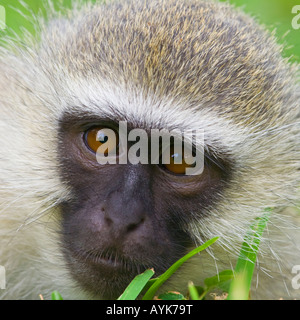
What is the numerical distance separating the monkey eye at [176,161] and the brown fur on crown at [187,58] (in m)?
0.28

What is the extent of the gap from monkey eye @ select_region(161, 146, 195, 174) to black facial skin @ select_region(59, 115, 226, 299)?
4cm

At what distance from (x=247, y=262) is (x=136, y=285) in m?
0.60

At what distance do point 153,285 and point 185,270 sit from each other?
15.7 inches

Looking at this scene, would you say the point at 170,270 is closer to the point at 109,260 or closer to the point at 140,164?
the point at 109,260

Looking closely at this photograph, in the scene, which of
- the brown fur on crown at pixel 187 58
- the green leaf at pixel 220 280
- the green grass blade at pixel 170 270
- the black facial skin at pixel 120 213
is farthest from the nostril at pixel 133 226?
the brown fur on crown at pixel 187 58

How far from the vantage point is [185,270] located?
3.06 m

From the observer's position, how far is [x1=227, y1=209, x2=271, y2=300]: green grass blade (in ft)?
7.90

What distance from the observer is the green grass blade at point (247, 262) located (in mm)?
2407

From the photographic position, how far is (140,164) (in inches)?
109

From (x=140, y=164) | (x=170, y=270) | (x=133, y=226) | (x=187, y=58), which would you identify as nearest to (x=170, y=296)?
(x=170, y=270)

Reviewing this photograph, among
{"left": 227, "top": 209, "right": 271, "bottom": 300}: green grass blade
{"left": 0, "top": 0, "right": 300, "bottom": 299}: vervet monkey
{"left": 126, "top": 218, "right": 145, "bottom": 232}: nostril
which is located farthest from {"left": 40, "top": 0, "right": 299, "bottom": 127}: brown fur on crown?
{"left": 126, "top": 218, "right": 145, "bottom": 232}: nostril

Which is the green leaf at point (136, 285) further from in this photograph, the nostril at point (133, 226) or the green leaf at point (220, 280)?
the green leaf at point (220, 280)

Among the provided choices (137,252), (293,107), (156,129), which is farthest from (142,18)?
(137,252)
